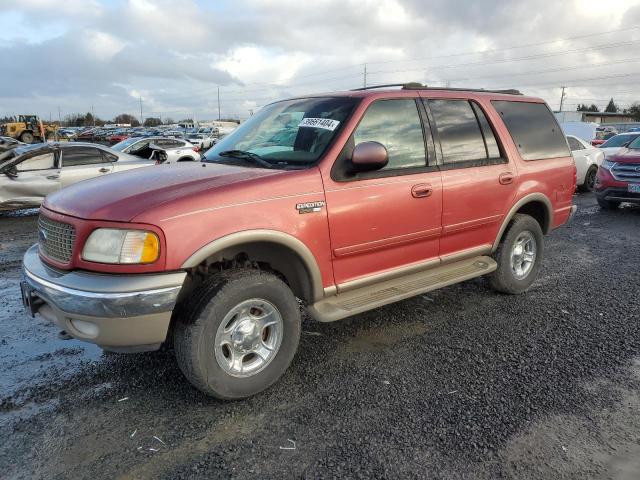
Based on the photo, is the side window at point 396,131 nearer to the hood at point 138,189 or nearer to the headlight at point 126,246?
the hood at point 138,189

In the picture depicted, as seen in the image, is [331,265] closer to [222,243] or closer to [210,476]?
[222,243]

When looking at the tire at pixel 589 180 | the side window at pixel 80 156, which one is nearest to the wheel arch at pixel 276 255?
the side window at pixel 80 156

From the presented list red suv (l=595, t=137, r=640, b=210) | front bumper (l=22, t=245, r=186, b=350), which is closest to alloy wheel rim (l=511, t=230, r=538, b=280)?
front bumper (l=22, t=245, r=186, b=350)

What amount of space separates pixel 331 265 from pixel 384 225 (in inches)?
20.9

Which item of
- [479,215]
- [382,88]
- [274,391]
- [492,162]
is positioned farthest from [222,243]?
[492,162]

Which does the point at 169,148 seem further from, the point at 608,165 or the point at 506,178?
the point at 506,178

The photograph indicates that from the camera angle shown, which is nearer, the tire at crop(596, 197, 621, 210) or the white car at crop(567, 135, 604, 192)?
the tire at crop(596, 197, 621, 210)

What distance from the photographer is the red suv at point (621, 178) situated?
31.3ft

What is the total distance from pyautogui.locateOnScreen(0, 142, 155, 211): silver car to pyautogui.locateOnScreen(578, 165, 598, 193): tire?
11169mm

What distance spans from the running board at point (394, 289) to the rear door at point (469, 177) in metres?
0.14

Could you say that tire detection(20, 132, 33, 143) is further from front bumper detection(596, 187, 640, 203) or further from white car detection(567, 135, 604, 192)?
front bumper detection(596, 187, 640, 203)

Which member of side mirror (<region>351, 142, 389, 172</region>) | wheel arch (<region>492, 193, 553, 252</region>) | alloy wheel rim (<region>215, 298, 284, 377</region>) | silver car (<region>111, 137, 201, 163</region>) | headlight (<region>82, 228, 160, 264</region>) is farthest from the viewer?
silver car (<region>111, 137, 201, 163</region>)

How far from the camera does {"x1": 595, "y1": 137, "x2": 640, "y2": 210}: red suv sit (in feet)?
31.3

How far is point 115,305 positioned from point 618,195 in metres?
10.1
